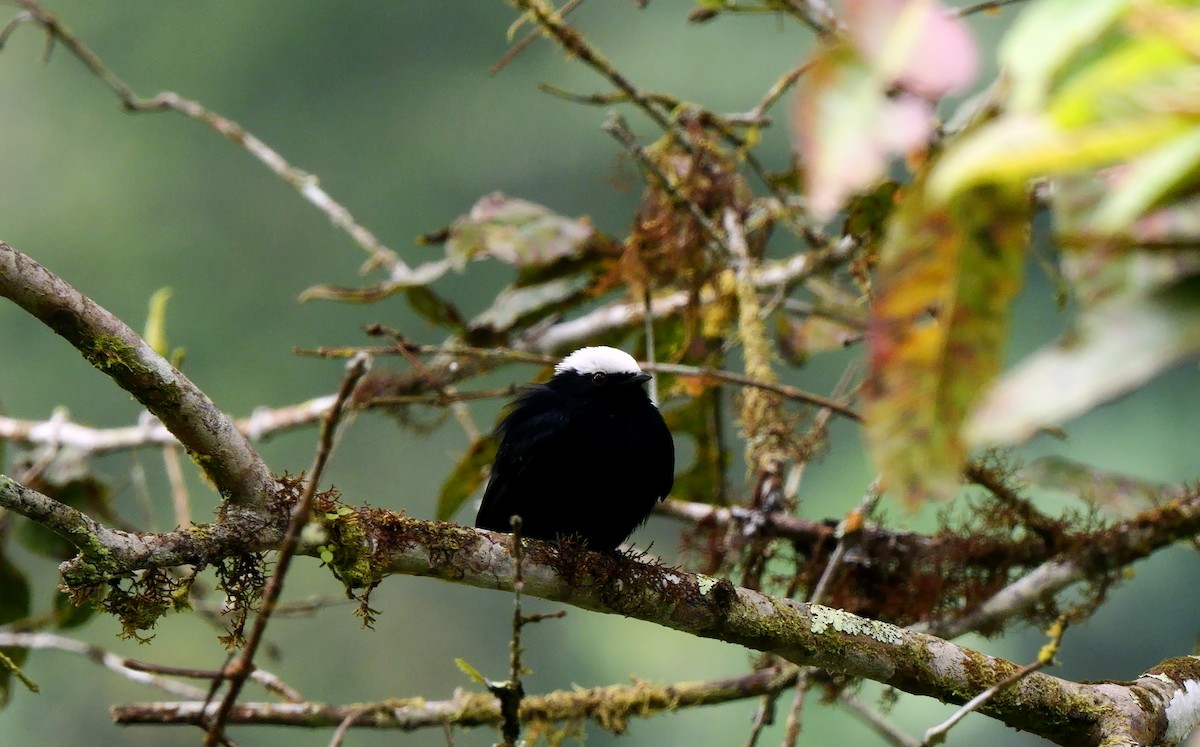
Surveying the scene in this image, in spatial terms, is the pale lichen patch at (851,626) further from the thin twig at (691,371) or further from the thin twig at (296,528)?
the thin twig at (296,528)

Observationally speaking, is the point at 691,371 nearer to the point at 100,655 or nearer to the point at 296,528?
the point at 100,655

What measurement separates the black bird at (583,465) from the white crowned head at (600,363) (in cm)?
4

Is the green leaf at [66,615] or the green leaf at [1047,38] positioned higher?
the green leaf at [66,615]

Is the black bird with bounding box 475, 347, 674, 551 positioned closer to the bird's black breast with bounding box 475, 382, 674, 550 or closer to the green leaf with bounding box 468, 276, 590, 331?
the bird's black breast with bounding box 475, 382, 674, 550

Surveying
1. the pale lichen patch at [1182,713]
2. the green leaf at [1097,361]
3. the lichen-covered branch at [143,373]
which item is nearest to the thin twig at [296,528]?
the lichen-covered branch at [143,373]

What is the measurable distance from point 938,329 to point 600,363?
3.24 metres

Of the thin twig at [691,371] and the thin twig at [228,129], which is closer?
the thin twig at [691,371]

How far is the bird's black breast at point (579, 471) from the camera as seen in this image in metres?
3.71

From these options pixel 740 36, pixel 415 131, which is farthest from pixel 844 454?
pixel 415 131

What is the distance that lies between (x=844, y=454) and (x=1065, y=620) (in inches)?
553

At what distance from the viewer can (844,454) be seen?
626 inches

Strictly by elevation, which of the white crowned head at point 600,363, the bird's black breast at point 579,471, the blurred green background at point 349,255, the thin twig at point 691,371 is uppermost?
the blurred green background at point 349,255

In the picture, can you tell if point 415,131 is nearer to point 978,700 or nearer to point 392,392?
point 392,392

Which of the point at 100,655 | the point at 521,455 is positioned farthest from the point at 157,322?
the point at 521,455
